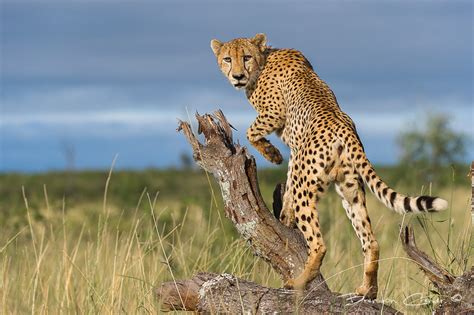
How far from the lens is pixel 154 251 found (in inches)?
293

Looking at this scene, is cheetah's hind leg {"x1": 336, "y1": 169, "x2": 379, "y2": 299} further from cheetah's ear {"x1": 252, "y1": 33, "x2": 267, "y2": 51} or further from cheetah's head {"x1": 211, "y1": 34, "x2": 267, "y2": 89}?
cheetah's ear {"x1": 252, "y1": 33, "x2": 267, "y2": 51}

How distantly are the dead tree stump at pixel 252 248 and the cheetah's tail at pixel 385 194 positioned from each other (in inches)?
7.4

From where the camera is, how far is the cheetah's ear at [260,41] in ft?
21.5

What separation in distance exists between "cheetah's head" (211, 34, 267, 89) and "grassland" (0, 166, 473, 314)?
111cm

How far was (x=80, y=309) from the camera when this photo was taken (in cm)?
534

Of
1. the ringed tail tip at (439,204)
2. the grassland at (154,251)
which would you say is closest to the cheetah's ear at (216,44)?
the grassland at (154,251)

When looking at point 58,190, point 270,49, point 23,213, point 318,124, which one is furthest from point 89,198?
point 318,124

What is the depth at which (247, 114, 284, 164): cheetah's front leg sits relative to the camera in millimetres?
5711

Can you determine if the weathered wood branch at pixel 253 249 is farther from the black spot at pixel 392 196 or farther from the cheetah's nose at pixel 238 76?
the cheetah's nose at pixel 238 76

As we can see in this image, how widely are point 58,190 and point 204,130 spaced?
2481 centimetres

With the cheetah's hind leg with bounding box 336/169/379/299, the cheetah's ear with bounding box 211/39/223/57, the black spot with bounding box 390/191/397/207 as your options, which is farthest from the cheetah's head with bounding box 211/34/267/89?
the black spot with bounding box 390/191/397/207

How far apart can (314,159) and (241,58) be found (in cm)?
177

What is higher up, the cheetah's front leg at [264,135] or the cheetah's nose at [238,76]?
the cheetah's nose at [238,76]

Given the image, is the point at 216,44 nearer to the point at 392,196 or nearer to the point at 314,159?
the point at 314,159
